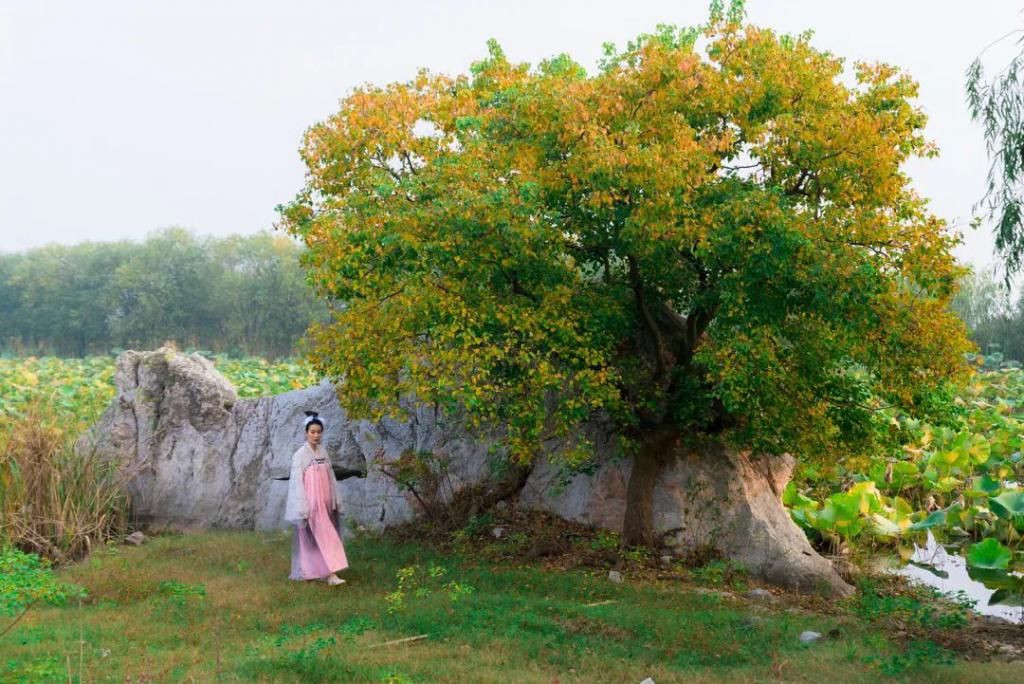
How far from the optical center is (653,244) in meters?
9.26

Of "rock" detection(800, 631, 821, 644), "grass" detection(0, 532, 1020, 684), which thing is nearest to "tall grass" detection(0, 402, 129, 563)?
"grass" detection(0, 532, 1020, 684)

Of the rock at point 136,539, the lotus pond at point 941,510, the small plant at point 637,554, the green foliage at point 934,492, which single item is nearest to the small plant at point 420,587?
the small plant at point 637,554

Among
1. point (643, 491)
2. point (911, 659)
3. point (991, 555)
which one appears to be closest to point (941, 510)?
point (991, 555)

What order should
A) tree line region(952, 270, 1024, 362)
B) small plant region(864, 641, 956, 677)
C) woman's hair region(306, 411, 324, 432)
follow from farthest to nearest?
tree line region(952, 270, 1024, 362) < woman's hair region(306, 411, 324, 432) < small plant region(864, 641, 956, 677)

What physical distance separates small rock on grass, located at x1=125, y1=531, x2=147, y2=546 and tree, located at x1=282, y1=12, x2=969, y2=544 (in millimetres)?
4023

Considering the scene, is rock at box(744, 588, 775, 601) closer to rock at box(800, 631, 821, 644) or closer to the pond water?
rock at box(800, 631, 821, 644)

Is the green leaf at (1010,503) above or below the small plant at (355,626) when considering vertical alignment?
above

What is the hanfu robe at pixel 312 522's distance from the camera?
10.2 metres

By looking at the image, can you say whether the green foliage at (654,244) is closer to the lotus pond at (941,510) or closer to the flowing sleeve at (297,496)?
the flowing sleeve at (297,496)

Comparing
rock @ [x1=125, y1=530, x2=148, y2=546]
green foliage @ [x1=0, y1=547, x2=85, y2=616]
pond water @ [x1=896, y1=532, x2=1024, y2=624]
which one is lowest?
pond water @ [x1=896, y1=532, x2=1024, y2=624]

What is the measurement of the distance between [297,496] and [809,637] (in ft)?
16.0

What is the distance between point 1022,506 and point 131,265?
39988mm

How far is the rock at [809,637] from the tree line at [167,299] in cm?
3683

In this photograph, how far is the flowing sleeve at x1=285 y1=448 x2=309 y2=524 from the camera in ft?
33.5
